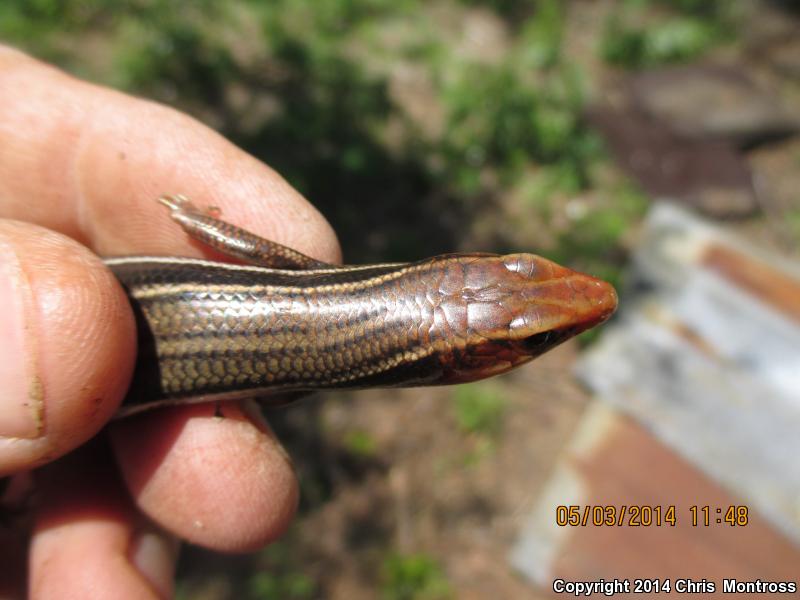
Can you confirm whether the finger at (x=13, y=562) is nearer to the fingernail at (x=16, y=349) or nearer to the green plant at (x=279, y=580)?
the fingernail at (x=16, y=349)

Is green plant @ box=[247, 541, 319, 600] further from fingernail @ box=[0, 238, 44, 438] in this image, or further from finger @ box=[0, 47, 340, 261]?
fingernail @ box=[0, 238, 44, 438]

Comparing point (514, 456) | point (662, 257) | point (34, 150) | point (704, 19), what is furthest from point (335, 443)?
point (704, 19)

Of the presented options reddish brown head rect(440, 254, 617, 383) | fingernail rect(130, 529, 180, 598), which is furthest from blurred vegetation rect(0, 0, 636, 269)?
reddish brown head rect(440, 254, 617, 383)

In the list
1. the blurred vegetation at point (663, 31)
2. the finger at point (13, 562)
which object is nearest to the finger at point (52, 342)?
the finger at point (13, 562)

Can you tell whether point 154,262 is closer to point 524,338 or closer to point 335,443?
point 524,338

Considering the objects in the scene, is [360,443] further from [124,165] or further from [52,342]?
[52,342]

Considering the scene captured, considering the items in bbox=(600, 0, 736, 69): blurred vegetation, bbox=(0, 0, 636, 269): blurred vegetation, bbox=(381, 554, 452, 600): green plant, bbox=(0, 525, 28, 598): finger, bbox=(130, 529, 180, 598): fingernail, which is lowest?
bbox=(381, 554, 452, 600): green plant
